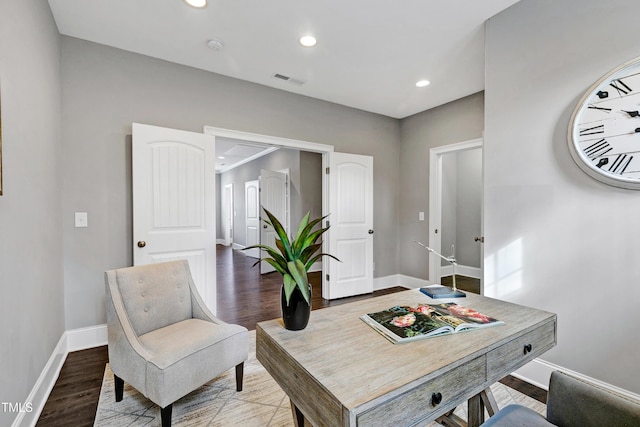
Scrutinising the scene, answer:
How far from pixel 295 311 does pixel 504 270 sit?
1808 mm

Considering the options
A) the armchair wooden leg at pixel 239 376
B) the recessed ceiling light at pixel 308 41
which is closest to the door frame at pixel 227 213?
the recessed ceiling light at pixel 308 41

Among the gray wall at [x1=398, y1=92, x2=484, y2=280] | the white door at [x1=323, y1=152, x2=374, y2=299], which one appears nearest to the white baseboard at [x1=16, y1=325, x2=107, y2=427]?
the white door at [x1=323, y1=152, x2=374, y2=299]

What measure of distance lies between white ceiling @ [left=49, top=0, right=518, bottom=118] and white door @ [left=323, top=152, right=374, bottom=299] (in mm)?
1108

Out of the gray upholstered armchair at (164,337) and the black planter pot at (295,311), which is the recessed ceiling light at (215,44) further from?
the black planter pot at (295,311)

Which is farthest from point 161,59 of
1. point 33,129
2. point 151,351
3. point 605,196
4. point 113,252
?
point 605,196

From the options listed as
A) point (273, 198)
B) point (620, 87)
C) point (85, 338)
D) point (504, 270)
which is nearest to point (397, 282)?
point (504, 270)

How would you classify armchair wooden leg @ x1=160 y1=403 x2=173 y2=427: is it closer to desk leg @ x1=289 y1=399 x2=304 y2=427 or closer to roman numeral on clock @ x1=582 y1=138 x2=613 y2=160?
desk leg @ x1=289 y1=399 x2=304 y2=427

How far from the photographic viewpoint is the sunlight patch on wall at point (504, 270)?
2.17 m

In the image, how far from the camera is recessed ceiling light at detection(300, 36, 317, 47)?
257 centimetres

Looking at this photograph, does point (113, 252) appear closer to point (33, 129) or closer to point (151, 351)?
point (33, 129)

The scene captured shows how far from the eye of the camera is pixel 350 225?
13.6 feet

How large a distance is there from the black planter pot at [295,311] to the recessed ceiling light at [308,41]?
227cm

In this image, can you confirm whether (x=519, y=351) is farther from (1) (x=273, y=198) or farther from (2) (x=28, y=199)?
(1) (x=273, y=198)

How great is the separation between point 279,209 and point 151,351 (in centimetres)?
468
